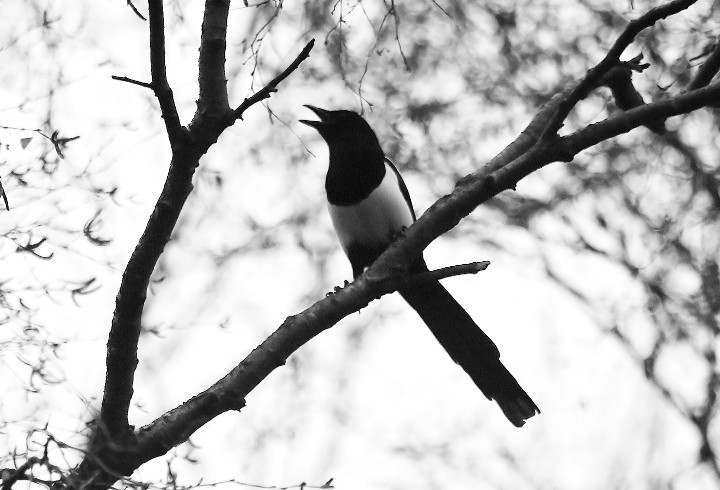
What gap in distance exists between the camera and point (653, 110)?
220 centimetres

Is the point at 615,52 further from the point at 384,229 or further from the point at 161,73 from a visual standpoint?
the point at 384,229

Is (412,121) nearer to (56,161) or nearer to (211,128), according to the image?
(56,161)

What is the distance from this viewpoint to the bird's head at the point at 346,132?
385 cm

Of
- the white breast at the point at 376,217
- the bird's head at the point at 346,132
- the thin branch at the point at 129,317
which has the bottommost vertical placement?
the thin branch at the point at 129,317

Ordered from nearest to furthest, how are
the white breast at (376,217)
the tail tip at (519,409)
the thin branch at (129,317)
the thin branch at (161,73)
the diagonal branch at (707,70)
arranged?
the thin branch at (161,73) → the thin branch at (129,317) → the diagonal branch at (707,70) → the tail tip at (519,409) → the white breast at (376,217)

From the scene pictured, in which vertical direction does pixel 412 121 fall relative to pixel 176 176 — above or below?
above

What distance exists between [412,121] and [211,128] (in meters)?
3.11

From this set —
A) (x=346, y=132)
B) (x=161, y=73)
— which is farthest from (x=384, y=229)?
(x=161, y=73)

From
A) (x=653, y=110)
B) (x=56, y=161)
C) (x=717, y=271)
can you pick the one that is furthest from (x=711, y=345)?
(x=56, y=161)

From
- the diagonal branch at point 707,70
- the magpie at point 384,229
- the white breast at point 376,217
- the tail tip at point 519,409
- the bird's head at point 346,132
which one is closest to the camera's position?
the diagonal branch at point 707,70

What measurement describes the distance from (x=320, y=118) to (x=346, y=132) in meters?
0.19

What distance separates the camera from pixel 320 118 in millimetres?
4027

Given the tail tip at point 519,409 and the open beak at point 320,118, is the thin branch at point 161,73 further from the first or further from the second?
the open beak at point 320,118

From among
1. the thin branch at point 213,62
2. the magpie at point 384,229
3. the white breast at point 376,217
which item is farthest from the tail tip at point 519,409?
the thin branch at point 213,62
